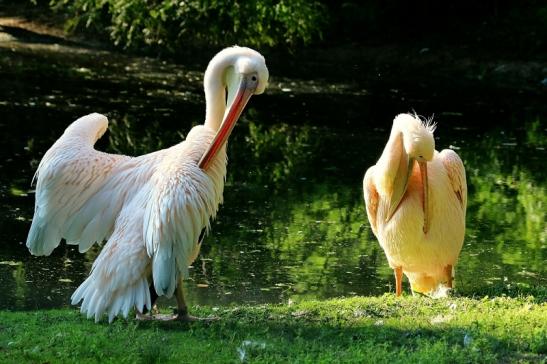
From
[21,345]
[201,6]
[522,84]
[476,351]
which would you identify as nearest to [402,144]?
[476,351]

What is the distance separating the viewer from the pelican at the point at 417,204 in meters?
6.93

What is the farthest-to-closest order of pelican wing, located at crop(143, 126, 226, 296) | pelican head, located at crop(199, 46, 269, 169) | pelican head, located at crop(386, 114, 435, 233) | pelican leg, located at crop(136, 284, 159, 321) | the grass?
pelican head, located at crop(386, 114, 435, 233), pelican head, located at crop(199, 46, 269, 169), pelican leg, located at crop(136, 284, 159, 321), pelican wing, located at crop(143, 126, 226, 296), the grass

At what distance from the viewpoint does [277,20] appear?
17.8 meters

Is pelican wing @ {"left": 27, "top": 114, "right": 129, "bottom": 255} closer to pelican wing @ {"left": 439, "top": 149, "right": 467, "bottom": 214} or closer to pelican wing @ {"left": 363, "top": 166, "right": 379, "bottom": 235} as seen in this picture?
pelican wing @ {"left": 363, "top": 166, "right": 379, "bottom": 235}

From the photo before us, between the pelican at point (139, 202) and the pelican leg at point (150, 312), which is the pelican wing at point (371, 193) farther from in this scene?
the pelican leg at point (150, 312)

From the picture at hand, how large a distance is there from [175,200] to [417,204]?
2.25 m

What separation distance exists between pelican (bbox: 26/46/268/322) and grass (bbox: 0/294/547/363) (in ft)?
0.82

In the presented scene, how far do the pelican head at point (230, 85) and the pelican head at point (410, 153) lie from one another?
1.17m

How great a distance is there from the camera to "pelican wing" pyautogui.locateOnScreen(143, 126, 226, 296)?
5.24 meters

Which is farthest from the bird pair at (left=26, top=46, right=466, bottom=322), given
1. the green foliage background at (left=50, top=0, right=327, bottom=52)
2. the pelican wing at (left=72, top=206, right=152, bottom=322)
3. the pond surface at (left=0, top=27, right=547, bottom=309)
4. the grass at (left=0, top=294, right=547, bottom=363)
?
the green foliage background at (left=50, top=0, right=327, bottom=52)

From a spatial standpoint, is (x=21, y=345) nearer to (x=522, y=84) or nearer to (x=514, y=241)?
(x=514, y=241)

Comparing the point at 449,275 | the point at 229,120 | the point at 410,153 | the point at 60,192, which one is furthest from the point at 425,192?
the point at 60,192

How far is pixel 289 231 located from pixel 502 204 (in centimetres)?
292

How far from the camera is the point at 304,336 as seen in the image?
17.7 ft
